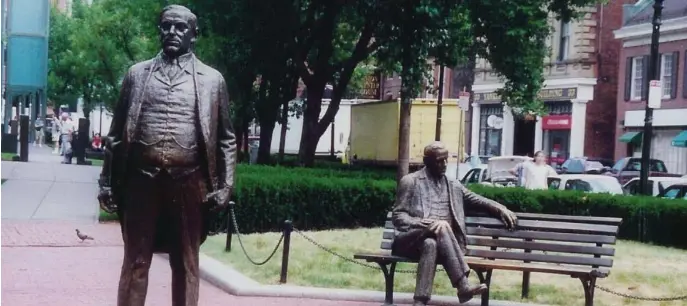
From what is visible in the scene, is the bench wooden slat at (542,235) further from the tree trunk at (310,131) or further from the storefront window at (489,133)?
the storefront window at (489,133)

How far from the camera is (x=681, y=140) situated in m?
41.1

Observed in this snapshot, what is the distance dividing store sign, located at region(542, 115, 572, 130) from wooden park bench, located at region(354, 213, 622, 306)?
40272mm

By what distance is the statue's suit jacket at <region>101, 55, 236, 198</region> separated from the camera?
6.52m

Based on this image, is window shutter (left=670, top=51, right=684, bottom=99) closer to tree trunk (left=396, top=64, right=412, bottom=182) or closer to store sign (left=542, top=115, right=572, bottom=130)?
store sign (left=542, top=115, right=572, bottom=130)

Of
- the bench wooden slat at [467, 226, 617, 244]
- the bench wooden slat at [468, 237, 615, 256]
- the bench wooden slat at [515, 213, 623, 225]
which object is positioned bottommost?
the bench wooden slat at [468, 237, 615, 256]

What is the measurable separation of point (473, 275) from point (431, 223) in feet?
11.8

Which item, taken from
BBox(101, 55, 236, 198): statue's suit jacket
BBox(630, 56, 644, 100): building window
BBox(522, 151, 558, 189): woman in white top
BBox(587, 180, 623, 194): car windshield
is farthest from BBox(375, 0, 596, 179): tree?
BBox(630, 56, 644, 100): building window

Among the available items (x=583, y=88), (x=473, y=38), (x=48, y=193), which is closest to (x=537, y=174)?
(x=473, y=38)

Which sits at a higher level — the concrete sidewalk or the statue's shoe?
the statue's shoe

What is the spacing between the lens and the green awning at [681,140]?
41.0 metres

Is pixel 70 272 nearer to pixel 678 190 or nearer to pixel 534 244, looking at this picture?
pixel 534 244

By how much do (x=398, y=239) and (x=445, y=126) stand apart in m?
25.6

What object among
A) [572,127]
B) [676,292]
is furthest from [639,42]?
[676,292]

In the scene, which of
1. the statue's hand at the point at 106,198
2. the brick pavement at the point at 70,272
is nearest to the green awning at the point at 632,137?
the brick pavement at the point at 70,272
